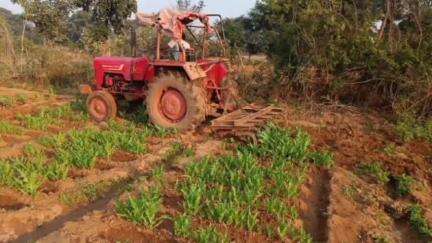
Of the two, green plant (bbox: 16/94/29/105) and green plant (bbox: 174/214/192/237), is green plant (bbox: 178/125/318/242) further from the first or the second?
green plant (bbox: 16/94/29/105)

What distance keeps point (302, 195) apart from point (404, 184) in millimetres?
1395

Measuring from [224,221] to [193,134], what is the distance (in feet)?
12.4

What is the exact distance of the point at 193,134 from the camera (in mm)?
8336

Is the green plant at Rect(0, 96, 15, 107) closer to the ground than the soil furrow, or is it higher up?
higher up

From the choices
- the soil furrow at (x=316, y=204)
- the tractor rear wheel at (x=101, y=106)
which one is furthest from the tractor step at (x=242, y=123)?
the tractor rear wheel at (x=101, y=106)

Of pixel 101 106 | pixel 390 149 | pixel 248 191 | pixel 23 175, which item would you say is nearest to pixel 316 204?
pixel 248 191

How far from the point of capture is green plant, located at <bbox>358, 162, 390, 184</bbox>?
632cm

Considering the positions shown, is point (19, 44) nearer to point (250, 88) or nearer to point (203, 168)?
point (250, 88)

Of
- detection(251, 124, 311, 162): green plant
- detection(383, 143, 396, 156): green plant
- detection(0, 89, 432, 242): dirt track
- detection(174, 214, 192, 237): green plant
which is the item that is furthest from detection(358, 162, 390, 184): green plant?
detection(174, 214, 192, 237): green plant

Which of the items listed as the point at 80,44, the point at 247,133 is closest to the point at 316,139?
the point at 247,133

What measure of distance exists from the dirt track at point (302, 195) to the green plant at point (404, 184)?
0.09 meters

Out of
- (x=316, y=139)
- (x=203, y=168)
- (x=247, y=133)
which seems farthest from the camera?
(x=316, y=139)

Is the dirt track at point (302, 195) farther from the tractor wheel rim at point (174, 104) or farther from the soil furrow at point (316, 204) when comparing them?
the tractor wheel rim at point (174, 104)

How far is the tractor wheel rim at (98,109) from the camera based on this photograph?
9.35 metres
